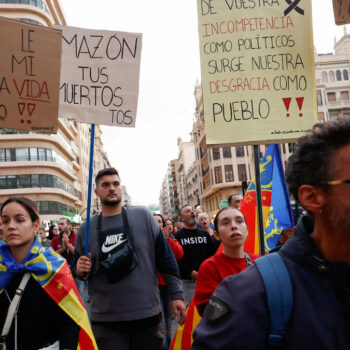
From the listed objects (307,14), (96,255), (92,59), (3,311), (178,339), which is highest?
(307,14)

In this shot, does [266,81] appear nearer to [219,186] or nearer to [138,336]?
[138,336]

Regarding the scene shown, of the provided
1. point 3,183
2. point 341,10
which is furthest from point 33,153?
point 341,10

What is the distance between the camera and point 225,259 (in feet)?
11.2

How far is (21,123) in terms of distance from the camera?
401cm

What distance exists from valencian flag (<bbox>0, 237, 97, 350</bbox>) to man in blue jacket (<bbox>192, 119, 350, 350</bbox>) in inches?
67.9

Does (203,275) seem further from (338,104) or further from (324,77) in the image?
(324,77)

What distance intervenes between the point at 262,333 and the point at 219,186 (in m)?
55.8

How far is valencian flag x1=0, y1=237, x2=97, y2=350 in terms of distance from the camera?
2.79m

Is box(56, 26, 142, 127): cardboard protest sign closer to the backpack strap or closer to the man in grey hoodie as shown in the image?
the man in grey hoodie

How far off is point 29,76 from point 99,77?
0.67 metres

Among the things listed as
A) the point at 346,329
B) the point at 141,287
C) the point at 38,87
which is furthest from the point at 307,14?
the point at 346,329

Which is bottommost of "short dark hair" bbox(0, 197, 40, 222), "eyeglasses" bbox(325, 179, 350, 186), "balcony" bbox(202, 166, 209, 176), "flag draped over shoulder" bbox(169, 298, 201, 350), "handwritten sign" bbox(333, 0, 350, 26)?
"flag draped over shoulder" bbox(169, 298, 201, 350)

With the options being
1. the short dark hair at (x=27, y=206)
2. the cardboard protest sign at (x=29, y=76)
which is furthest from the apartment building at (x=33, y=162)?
the short dark hair at (x=27, y=206)

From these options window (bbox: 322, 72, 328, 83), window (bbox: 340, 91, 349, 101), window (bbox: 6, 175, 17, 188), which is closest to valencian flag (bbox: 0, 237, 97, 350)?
window (bbox: 6, 175, 17, 188)
